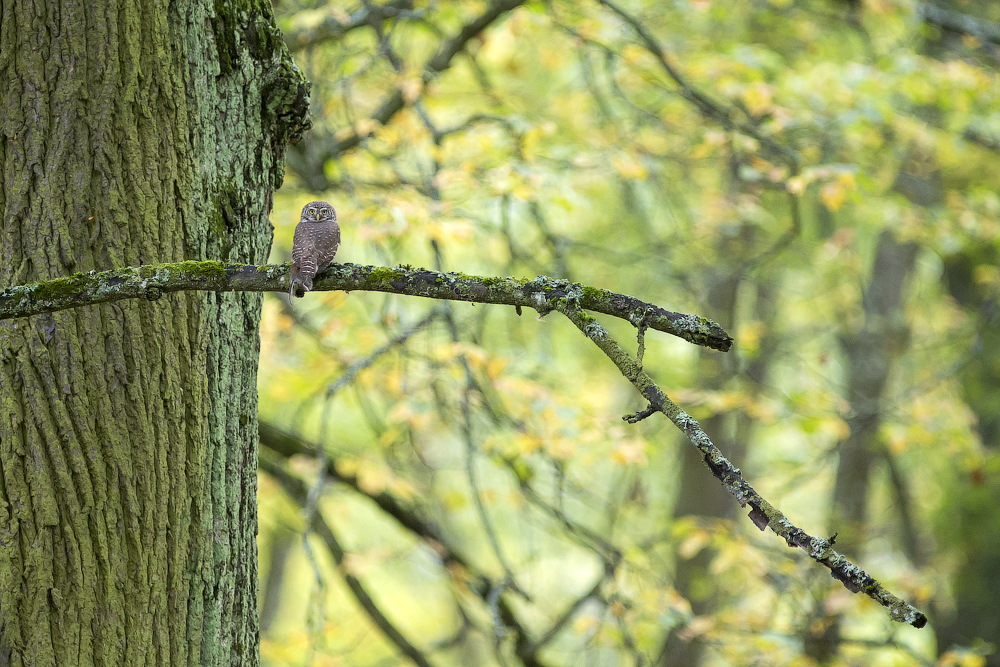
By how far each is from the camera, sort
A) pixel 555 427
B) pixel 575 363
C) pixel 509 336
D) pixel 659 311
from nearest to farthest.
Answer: pixel 659 311 → pixel 555 427 → pixel 509 336 → pixel 575 363

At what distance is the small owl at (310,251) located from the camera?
5.25 feet

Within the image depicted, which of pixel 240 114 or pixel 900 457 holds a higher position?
pixel 900 457

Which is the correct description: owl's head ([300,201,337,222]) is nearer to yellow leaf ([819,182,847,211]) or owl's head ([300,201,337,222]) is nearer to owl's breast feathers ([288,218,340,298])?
owl's breast feathers ([288,218,340,298])

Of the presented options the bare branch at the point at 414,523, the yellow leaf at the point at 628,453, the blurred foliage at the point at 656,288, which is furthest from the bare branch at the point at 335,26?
the yellow leaf at the point at 628,453

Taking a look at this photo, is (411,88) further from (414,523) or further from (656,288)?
(656,288)

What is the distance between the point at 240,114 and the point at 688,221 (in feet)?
15.3

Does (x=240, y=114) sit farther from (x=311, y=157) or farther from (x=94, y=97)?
(x=311, y=157)

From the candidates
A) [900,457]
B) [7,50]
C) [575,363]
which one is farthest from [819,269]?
[7,50]

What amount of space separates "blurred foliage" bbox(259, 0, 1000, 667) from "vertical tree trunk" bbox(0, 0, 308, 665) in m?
1.31

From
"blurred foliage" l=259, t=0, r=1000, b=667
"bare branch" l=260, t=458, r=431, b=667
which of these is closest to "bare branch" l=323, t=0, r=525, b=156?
"blurred foliage" l=259, t=0, r=1000, b=667

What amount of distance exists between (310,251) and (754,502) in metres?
1.09

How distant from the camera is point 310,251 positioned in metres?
1.71

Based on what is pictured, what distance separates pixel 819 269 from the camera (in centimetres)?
780

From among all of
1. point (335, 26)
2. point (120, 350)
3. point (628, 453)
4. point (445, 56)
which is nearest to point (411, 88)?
point (445, 56)
